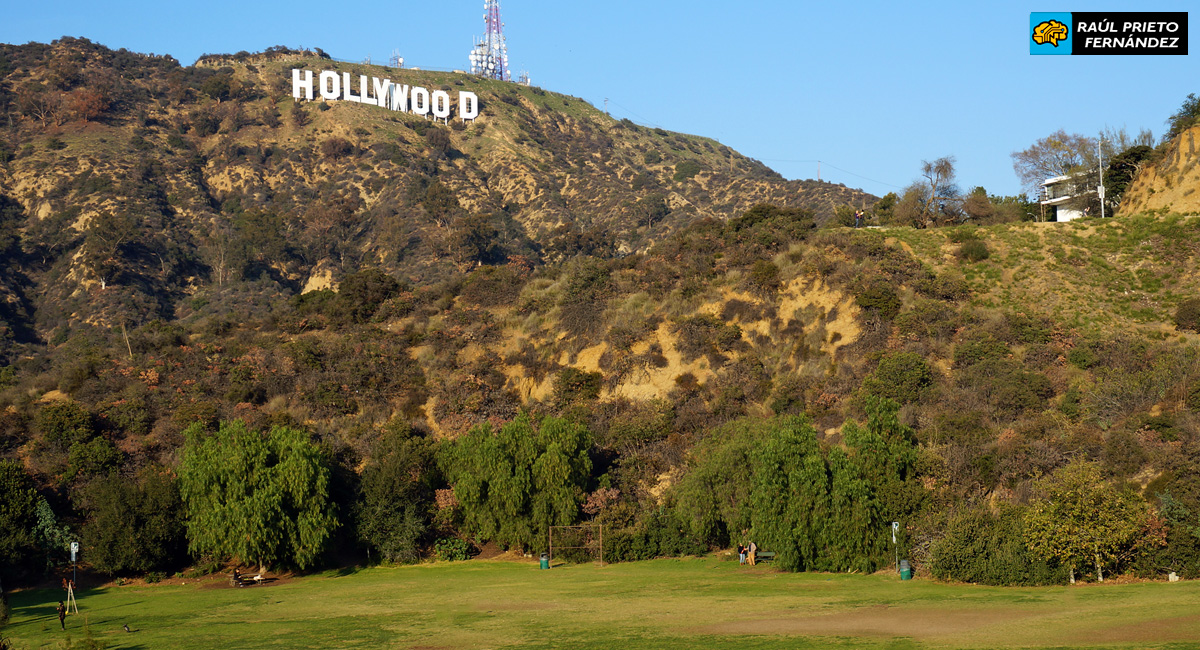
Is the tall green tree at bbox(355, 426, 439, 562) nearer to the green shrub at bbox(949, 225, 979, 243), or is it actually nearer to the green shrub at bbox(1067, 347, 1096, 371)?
the green shrub at bbox(1067, 347, 1096, 371)

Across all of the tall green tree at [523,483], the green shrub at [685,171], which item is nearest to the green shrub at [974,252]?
the tall green tree at [523,483]

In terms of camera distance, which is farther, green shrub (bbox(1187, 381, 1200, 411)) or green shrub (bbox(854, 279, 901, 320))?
green shrub (bbox(854, 279, 901, 320))

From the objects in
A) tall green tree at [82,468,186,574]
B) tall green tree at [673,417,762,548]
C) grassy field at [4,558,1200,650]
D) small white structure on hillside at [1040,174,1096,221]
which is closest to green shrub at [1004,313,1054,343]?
tall green tree at [673,417,762,548]

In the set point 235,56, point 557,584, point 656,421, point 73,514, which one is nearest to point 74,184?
point 235,56

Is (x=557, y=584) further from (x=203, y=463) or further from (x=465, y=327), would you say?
(x=465, y=327)

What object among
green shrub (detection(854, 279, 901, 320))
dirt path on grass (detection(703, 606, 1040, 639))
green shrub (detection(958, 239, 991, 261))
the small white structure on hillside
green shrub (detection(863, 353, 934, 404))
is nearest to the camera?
dirt path on grass (detection(703, 606, 1040, 639))

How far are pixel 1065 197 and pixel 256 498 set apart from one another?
2381 inches

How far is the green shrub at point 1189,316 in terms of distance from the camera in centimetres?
5253

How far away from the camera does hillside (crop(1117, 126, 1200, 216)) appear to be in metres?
60.7

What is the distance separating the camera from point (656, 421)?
52.9m

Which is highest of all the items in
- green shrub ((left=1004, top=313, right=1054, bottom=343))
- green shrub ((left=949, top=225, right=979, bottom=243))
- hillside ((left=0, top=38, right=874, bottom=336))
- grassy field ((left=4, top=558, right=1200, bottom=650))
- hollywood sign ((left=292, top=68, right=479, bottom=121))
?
hollywood sign ((left=292, top=68, right=479, bottom=121))

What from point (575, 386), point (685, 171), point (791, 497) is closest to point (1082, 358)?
point (791, 497)

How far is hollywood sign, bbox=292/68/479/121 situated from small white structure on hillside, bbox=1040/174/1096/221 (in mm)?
90600

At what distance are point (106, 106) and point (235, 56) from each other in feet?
102
